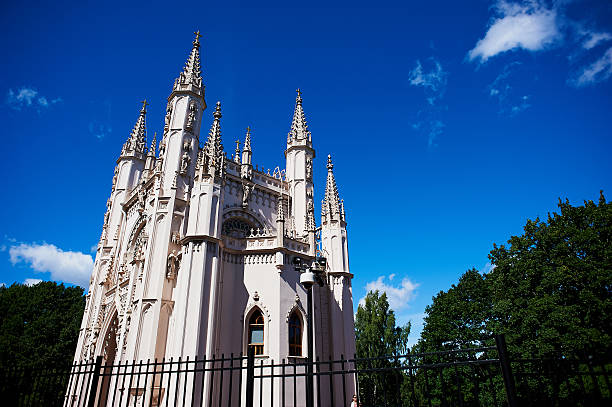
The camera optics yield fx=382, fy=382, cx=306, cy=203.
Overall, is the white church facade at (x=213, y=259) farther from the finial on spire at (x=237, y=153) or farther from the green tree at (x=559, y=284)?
the green tree at (x=559, y=284)

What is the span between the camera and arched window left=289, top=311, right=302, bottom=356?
19234 mm

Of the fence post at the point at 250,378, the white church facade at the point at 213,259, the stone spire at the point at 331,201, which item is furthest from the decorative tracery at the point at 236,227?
the fence post at the point at 250,378

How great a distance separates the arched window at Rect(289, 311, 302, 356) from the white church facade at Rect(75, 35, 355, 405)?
0.05 metres

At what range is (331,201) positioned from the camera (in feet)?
86.6

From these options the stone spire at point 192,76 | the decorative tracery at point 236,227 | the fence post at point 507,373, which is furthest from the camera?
the stone spire at point 192,76

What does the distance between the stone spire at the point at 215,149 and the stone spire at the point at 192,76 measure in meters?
3.28

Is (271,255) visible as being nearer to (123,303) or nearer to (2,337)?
(123,303)

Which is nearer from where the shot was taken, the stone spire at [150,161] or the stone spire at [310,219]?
the stone spire at [310,219]

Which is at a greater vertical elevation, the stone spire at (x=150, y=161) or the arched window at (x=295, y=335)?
the stone spire at (x=150, y=161)

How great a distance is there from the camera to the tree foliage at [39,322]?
3556 cm

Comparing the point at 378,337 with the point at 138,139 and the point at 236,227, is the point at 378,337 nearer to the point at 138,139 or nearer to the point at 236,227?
the point at 236,227

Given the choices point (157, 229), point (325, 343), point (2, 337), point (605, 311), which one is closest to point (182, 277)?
point (157, 229)

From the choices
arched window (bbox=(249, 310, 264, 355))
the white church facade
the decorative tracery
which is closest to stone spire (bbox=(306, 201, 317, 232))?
the white church facade

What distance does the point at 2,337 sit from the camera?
1435 inches
